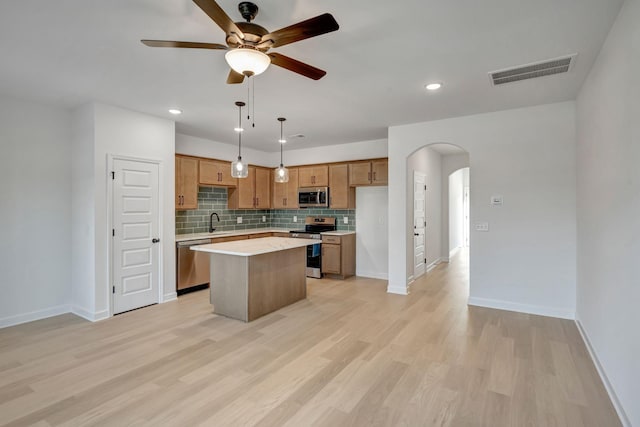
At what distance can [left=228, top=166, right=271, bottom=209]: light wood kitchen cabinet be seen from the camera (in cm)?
635

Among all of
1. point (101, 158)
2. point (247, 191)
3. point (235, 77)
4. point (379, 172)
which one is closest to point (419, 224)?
point (379, 172)

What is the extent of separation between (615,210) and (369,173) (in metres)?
3.93

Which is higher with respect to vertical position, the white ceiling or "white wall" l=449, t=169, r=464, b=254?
the white ceiling

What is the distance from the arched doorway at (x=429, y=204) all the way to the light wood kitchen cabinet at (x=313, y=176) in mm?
1767

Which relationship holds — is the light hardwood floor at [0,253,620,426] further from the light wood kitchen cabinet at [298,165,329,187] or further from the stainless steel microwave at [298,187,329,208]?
the light wood kitchen cabinet at [298,165,329,187]

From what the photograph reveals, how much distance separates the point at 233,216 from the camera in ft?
21.6

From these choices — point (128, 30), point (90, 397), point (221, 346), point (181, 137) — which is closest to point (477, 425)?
point (221, 346)

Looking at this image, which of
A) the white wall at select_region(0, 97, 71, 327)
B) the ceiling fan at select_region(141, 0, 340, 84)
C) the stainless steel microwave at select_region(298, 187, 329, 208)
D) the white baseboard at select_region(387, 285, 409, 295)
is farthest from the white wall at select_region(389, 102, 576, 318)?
the white wall at select_region(0, 97, 71, 327)

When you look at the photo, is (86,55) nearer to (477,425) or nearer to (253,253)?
(253,253)

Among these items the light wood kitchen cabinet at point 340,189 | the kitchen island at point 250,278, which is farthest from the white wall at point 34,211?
the light wood kitchen cabinet at point 340,189

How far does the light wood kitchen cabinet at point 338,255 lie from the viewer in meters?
6.04

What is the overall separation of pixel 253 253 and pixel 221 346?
3.23 feet

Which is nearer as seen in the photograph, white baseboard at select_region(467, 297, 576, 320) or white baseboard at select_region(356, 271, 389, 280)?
white baseboard at select_region(467, 297, 576, 320)

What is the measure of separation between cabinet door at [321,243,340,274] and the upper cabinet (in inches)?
51.1
